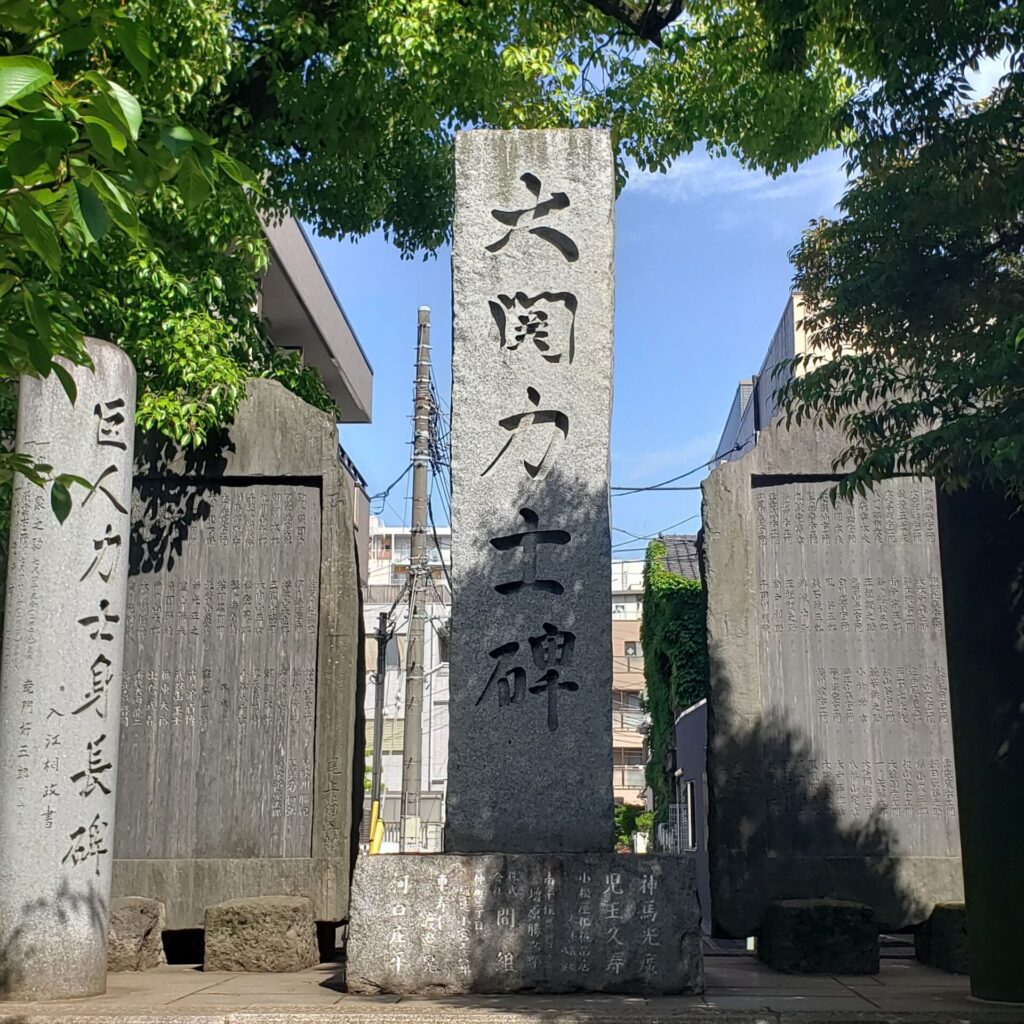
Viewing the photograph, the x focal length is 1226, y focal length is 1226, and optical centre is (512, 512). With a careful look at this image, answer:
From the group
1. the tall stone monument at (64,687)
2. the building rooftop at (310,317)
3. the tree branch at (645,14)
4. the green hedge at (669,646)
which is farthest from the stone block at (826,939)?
the building rooftop at (310,317)

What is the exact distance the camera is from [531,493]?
7.70 metres

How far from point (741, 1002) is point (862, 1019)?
2.67 ft

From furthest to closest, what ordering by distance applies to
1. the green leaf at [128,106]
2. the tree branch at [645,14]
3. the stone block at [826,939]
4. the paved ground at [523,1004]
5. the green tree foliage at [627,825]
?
the green tree foliage at [627,825]
the tree branch at [645,14]
the stone block at [826,939]
the paved ground at [523,1004]
the green leaf at [128,106]

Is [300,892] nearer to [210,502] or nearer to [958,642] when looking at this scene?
[210,502]

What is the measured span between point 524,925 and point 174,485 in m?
4.71

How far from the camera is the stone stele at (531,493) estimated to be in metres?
7.27

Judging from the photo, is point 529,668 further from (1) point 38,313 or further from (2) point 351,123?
(2) point 351,123

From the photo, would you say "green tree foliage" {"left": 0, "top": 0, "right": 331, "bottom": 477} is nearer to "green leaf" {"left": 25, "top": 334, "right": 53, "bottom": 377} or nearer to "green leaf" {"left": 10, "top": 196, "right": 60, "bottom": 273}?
"green leaf" {"left": 25, "top": 334, "right": 53, "bottom": 377}

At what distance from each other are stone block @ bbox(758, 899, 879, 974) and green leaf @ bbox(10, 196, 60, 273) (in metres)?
6.58

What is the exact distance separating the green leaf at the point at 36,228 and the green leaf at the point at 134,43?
454 millimetres

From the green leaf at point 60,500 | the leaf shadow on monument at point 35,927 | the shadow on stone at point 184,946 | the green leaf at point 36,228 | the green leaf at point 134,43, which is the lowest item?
the shadow on stone at point 184,946

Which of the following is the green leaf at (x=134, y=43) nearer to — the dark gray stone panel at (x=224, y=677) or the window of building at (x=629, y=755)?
the dark gray stone panel at (x=224, y=677)

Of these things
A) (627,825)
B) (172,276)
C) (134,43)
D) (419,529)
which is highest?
(172,276)

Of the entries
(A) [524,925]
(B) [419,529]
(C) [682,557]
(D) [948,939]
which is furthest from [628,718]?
(A) [524,925]
